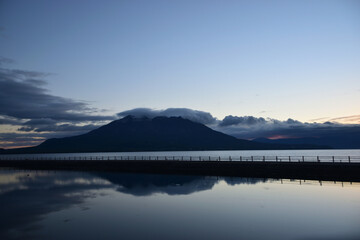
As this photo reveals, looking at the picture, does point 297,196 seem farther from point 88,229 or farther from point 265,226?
point 88,229

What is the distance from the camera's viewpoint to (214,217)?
2548cm

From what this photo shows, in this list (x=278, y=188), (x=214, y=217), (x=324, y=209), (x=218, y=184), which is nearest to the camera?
(x=214, y=217)

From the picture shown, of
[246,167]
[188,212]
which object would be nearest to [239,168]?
[246,167]

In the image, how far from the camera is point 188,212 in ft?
90.9

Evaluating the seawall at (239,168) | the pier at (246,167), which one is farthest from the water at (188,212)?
the pier at (246,167)

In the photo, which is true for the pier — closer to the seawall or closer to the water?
the seawall

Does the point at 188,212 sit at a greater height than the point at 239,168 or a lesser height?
lesser

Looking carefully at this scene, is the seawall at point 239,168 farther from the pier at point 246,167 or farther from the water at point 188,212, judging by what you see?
the water at point 188,212

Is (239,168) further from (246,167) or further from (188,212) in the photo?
(188,212)

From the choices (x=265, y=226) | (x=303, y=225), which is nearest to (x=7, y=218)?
(x=265, y=226)

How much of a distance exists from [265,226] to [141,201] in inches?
676

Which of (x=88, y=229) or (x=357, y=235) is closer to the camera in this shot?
(x=357, y=235)

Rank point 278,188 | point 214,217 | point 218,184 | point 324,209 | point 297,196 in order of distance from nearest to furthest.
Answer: point 214,217, point 324,209, point 297,196, point 278,188, point 218,184

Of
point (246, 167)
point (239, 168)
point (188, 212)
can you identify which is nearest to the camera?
point (188, 212)
